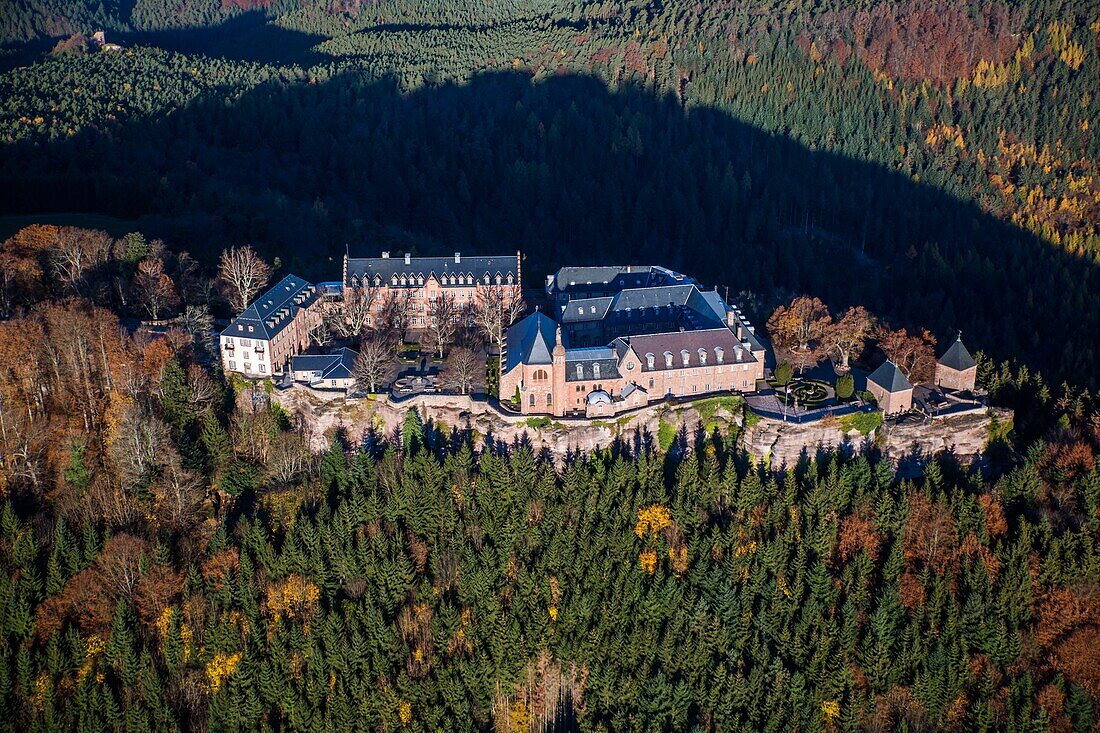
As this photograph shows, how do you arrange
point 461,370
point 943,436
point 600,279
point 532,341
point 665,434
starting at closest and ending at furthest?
point 665,434 → point 943,436 → point 532,341 → point 461,370 → point 600,279

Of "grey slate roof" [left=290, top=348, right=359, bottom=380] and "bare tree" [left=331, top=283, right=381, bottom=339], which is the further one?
"bare tree" [left=331, top=283, right=381, bottom=339]

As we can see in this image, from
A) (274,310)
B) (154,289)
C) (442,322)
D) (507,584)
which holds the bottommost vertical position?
(507,584)

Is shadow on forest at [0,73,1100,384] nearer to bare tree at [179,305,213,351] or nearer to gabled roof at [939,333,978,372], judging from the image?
bare tree at [179,305,213,351]

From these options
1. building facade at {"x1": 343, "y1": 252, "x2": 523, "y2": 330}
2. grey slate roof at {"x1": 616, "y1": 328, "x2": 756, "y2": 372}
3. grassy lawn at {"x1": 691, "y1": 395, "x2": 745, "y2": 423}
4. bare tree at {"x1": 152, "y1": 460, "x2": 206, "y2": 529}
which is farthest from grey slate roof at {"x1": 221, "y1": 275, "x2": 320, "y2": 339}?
grassy lawn at {"x1": 691, "y1": 395, "x2": 745, "y2": 423}

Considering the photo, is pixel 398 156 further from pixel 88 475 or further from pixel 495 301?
pixel 88 475

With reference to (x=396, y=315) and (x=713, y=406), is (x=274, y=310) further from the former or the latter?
(x=713, y=406)

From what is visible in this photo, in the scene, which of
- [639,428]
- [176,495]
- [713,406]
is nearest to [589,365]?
[639,428]
